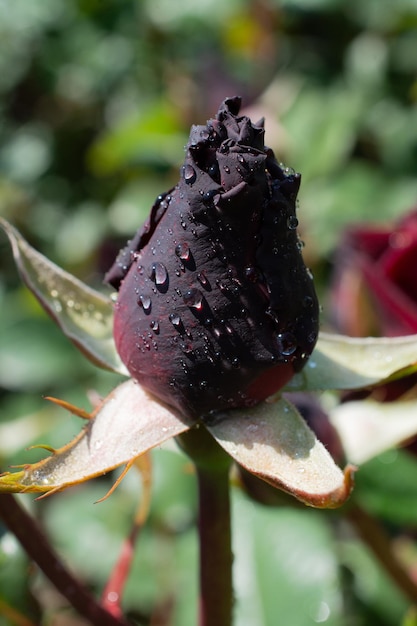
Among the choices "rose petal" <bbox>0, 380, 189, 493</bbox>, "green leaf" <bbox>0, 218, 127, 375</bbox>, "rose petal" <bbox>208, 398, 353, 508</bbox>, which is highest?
"green leaf" <bbox>0, 218, 127, 375</bbox>

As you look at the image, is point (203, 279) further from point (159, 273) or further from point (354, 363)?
point (354, 363)

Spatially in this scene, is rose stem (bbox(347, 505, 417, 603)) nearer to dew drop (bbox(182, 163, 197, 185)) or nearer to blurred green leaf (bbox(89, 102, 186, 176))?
dew drop (bbox(182, 163, 197, 185))

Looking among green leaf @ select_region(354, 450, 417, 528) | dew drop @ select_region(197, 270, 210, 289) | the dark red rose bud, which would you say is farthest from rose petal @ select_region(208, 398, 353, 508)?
green leaf @ select_region(354, 450, 417, 528)

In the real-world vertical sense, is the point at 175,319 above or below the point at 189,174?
below

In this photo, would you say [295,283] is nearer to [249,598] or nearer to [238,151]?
[238,151]

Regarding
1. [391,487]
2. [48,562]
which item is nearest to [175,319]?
[48,562]

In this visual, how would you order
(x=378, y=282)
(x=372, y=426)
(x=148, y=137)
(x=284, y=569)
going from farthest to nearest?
1. (x=148, y=137)
2. (x=284, y=569)
3. (x=378, y=282)
4. (x=372, y=426)
